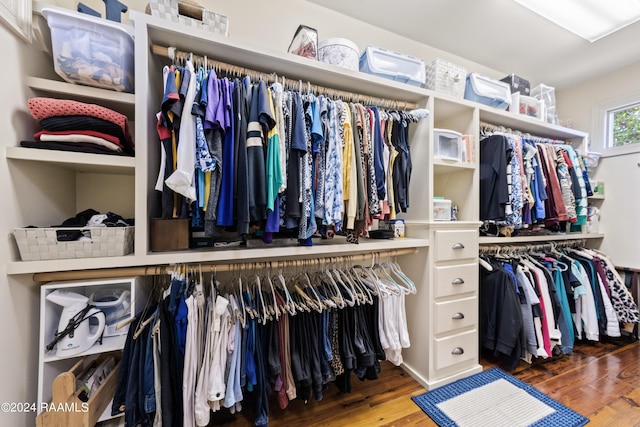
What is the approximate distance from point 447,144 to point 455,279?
3.27ft

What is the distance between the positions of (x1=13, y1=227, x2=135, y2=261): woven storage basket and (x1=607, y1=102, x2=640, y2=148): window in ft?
14.0

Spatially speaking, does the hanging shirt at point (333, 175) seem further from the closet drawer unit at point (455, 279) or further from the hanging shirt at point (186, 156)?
the closet drawer unit at point (455, 279)

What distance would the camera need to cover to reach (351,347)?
1342mm

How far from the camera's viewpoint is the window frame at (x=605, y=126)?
2441 mm

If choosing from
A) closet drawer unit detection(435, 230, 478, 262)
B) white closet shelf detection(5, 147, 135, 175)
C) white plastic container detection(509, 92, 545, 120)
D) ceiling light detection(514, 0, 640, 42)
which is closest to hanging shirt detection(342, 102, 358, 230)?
closet drawer unit detection(435, 230, 478, 262)

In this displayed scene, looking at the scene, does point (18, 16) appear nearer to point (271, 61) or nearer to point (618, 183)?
point (271, 61)

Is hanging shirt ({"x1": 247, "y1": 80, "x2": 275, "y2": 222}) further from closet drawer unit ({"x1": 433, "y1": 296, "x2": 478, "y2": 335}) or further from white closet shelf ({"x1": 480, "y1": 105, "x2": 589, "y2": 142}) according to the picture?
white closet shelf ({"x1": 480, "y1": 105, "x2": 589, "y2": 142})

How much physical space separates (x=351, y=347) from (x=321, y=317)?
0.25 metres

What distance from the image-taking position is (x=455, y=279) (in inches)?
66.7

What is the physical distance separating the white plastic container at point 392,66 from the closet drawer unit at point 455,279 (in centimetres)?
130

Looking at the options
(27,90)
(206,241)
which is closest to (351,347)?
(206,241)

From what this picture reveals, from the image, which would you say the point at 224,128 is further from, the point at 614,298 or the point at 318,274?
the point at 614,298

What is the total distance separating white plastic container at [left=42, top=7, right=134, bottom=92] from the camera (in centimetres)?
100

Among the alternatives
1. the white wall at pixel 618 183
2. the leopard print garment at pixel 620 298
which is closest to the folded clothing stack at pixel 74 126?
the leopard print garment at pixel 620 298
